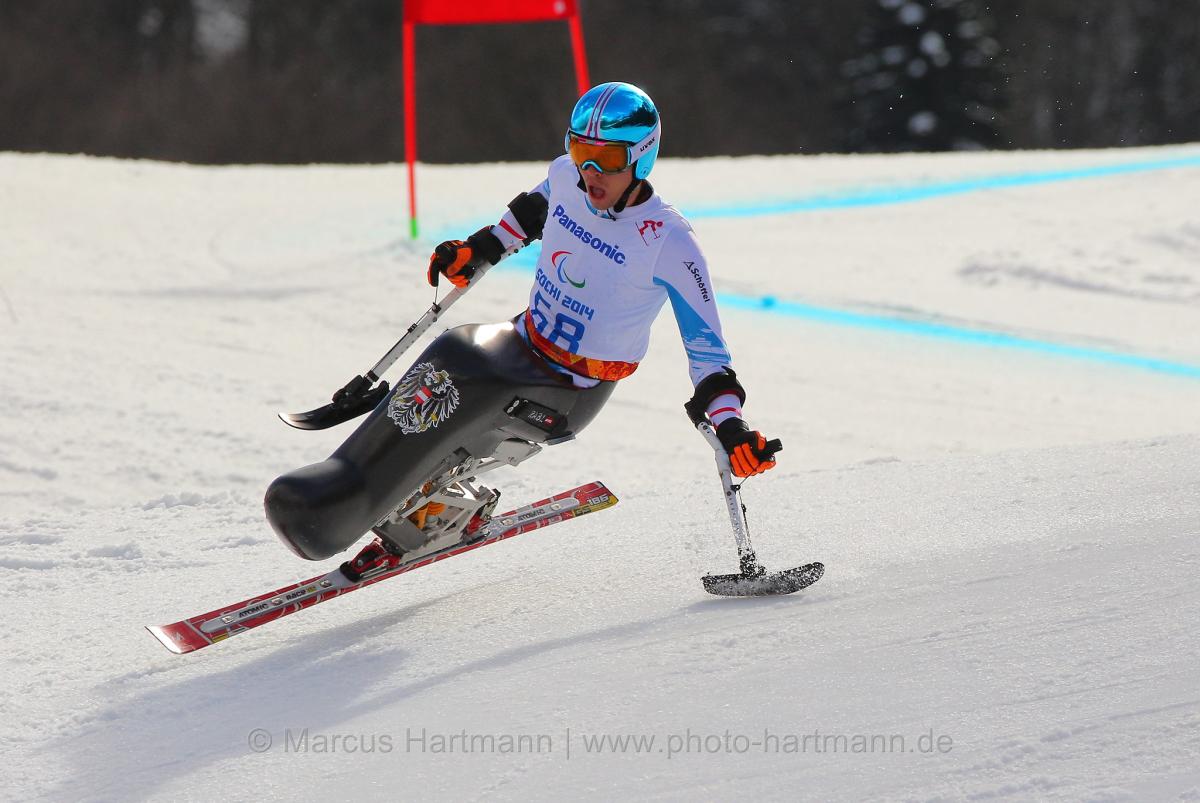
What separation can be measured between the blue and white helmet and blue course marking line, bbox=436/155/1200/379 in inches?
240

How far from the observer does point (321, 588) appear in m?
4.29

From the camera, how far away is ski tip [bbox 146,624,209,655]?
3.90m

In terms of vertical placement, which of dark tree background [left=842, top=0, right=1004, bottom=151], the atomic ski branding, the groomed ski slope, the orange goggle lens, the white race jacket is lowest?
the groomed ski slope

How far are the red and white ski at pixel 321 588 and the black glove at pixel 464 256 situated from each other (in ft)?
2.66

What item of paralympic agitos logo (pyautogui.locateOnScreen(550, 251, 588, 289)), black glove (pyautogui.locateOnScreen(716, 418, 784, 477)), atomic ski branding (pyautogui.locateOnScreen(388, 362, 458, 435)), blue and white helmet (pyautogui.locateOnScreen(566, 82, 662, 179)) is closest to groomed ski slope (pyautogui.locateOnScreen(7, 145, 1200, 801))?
black glove (pyautogui.locateOnScreen(716, 418, 784, 477))

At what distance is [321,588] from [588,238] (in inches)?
52.7

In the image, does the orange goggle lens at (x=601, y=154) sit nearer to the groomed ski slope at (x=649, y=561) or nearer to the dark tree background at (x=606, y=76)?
the groomed ski slope at (x=649, y=561)

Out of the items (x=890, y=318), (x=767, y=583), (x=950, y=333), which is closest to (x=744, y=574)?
(x=767, y=583)

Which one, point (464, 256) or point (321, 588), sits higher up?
point (464, 256)

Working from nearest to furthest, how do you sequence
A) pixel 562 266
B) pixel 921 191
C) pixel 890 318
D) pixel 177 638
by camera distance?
pixel 177 638
pixel 562 266
pixel 890 318
pixel 921 191

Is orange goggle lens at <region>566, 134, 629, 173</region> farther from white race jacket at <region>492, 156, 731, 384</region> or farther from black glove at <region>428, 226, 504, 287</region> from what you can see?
black glove at <region>428, 226, 504, 287</region>

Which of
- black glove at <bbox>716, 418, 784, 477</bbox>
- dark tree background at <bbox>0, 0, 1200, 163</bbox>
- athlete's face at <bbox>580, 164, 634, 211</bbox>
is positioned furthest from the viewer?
dark tree background at <bbox>0, 0, 1200, 163</bbox>

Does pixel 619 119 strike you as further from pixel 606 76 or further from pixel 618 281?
pixel 606 76

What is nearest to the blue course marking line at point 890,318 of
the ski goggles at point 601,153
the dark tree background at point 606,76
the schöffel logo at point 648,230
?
the schöffel logo at point 648,230
